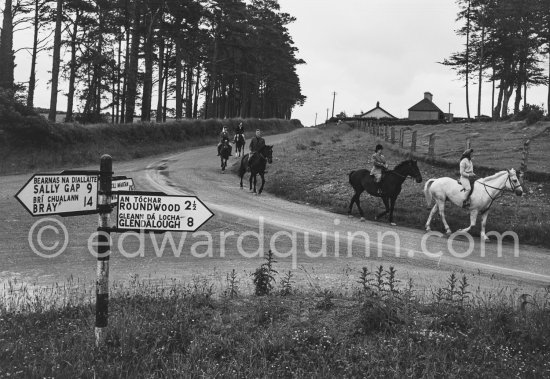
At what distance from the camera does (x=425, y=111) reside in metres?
87.5

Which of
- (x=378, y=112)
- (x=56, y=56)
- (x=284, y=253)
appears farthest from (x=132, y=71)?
(x=378, y=112)

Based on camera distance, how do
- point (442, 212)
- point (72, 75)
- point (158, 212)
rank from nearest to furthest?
point (158, 212)
point (442, 212)
point (72, 75)

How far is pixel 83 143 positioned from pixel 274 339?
25.0 m

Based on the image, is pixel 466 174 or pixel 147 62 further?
pixel 147 62

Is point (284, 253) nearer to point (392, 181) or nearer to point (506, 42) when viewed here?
point (392, 181)

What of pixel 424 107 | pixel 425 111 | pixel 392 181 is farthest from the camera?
pixel 424 107

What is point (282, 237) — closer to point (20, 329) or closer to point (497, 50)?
point (20, 329)

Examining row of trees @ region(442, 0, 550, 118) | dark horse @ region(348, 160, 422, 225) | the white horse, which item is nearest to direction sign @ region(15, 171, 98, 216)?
the white horse

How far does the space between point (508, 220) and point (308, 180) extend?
8.94m

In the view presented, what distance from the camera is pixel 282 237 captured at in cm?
1185

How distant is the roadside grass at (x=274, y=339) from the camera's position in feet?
15.0

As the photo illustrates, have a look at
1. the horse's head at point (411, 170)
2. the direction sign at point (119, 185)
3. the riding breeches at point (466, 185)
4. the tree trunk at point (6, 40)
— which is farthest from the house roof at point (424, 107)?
the direction sign at point (119, 185)

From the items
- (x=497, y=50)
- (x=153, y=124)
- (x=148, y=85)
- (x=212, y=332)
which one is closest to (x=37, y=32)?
(x=148, y=85)

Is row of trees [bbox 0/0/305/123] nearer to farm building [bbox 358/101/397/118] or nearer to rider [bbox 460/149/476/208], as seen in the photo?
rider [bbox 460/149/476/208]
